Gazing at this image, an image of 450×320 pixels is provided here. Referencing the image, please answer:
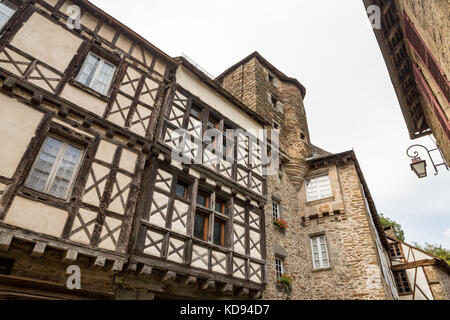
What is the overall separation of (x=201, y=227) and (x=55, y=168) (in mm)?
4004

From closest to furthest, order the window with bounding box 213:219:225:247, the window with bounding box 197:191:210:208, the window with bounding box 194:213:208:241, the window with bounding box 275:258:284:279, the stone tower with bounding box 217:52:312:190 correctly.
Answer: the window with bounding box 194:213:208:241 → the window with bounding box 213:219:225:247 → the window with bounding box 197:191:210:208 → the window with bounding box 275:258:284:279 → the stone tower with bounding box 217:52:312:190

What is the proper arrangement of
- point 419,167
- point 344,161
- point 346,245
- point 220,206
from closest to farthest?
point 419,167
point 220,206
point 346,245
point 344,161

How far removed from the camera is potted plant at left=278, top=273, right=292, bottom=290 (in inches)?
405

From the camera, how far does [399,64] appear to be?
23.2 ft

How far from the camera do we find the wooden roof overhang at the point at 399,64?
247 inches

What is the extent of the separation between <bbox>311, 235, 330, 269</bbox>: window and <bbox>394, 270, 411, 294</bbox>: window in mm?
9556

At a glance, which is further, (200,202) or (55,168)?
(200,202)

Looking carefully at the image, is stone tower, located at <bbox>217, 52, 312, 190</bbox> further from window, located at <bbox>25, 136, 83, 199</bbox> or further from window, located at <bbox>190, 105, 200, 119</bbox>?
window, located at <bbox>25, 136, 83, 199</bbox>

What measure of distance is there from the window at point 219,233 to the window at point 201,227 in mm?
371

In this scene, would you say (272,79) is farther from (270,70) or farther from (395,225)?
(395,225)

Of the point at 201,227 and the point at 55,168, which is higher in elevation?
the point at 55,168
